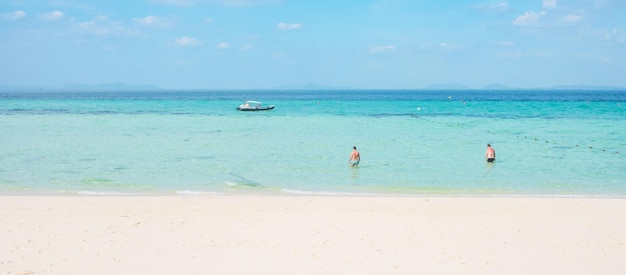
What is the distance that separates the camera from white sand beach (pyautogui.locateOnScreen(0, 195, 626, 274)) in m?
9.45

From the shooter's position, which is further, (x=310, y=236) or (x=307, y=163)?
(x=307, y=163)

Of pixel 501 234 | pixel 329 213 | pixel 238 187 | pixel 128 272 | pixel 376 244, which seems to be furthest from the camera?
pixel 238 187

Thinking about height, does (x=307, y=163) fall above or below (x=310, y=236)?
below

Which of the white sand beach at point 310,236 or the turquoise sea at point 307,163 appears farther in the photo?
the turquoise sea at point 307,163

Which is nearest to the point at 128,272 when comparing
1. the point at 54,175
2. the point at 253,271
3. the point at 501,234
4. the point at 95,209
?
the point at 253,271

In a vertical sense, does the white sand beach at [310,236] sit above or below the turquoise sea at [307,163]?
above

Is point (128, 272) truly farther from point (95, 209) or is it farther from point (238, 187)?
point (238, 187)

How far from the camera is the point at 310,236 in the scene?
1126cm

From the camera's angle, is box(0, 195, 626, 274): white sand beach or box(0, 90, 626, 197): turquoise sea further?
box(0, 90, 626, 197): turquoise sea

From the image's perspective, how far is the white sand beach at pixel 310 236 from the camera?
31.0 feet

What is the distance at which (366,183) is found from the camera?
19.4m

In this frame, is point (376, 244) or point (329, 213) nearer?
point (376, 244)

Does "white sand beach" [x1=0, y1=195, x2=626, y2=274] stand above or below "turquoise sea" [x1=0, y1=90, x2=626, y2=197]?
above

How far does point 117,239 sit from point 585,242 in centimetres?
872
